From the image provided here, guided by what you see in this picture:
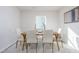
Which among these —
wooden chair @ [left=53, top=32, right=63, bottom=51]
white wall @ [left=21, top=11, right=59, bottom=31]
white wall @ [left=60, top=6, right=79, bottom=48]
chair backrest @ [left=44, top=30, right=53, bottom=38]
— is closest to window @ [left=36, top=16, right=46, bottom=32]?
white wall @ [left=21, top=11, right=59, bottom=31]

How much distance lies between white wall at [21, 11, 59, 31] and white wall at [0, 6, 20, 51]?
251 mm

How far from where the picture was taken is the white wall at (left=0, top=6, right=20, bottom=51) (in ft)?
13.3

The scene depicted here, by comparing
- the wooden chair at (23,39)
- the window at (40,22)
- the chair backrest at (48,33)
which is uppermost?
the window at (40,22)

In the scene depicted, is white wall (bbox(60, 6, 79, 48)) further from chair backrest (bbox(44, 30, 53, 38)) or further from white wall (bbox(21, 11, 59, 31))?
chair backrest (bbox(44, 30, 53, 38))

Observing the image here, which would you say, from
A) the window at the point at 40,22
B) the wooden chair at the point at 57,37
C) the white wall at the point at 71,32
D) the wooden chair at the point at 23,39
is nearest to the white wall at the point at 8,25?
the wooden chair at the point at 23,39

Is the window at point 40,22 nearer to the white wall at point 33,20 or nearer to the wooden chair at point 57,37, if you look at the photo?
the white wall at point 33,20

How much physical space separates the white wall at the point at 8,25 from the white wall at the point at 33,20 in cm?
25

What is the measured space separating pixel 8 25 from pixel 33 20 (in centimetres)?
118

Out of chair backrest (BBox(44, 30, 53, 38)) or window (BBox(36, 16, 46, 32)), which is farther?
chair backrest (BBox(44, 30, 53, 38))

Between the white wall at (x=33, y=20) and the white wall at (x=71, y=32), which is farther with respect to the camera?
the white wall at (x=71, y=32)

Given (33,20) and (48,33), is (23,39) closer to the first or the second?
(33,20)

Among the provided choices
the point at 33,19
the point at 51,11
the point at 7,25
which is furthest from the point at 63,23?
the point at 7,25

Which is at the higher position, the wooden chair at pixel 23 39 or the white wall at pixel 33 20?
the white wall at pixel 33 20

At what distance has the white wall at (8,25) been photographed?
4.05 m
